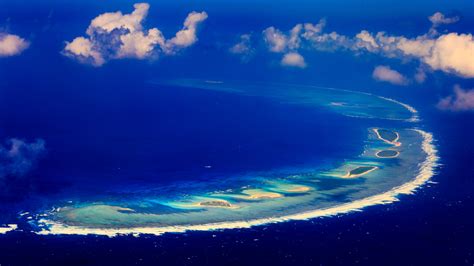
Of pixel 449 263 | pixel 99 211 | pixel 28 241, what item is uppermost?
pixel 99 211

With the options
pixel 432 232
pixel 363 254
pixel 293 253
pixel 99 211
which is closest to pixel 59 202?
pixel 99 211

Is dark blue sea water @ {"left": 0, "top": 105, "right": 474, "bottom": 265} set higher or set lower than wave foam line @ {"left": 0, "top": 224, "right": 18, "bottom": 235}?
lower

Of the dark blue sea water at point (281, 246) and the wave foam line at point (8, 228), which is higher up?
the wave foam line at point (8, 228)

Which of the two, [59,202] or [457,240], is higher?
[59,202]

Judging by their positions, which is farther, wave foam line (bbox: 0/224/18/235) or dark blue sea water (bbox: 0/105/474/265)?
wave foam line (bbox: 0/224/18/235)

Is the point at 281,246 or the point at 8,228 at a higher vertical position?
the point at 8,228

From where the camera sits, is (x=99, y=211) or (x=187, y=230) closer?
(x=187, y=230)

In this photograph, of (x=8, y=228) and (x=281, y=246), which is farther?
(x=8, y=228)

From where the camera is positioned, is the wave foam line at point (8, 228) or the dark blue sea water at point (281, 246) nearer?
the dark blue sea water at point (281, 246)

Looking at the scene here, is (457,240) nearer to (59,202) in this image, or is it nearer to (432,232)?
(432,232)

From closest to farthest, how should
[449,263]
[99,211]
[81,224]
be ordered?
[449,263] → [81,224] → [99,211]

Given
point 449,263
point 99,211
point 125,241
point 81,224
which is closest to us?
point 449,263
